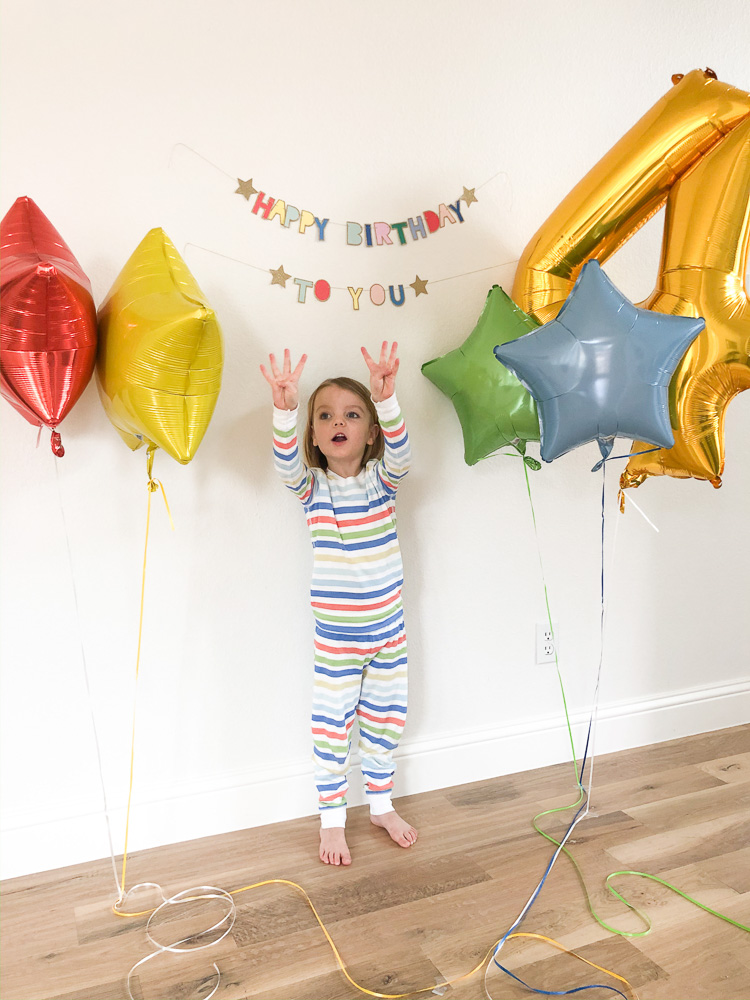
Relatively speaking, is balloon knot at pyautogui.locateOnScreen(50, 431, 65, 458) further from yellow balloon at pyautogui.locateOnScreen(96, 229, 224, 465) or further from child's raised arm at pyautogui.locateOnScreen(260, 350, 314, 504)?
child's raised arm at pyautogui.locateOnScreen(260, 350, 314, 504)

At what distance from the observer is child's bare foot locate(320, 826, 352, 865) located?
1.58m

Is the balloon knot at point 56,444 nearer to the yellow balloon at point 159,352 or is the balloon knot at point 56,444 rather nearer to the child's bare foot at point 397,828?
the yellow balloon at point 159,352

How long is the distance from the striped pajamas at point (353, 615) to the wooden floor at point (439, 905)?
164 millimetres

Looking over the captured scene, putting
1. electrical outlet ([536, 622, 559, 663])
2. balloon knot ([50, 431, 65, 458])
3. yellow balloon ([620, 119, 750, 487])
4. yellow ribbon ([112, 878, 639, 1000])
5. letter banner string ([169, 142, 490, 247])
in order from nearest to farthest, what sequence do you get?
yellow ribbon ([112, 878, 639, 1000]) < balloon knot ([50, 431, 65, 458]) < yellow balloon ([620, 119, 750, 487]) < letter banner string ([169, 142, 490, 247]) < electrical outlet ([536, 622, 559, 663])

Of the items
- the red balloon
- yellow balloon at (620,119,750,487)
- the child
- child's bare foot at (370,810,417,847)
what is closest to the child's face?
the child

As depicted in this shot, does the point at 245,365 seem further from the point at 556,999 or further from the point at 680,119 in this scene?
the point at 556,999

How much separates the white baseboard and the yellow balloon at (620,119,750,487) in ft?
2.54

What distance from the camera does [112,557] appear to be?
160 centimetres

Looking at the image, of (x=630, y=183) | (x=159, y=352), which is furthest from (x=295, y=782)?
(x=630, y=183)

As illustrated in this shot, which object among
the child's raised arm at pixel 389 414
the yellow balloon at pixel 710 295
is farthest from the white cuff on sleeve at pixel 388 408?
the yellow balloon at pixel 710 295

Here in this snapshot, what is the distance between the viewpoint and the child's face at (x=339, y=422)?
1635 mm

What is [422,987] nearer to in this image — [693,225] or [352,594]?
[352,594]

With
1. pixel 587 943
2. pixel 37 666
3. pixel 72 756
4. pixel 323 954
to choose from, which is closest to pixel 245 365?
pixel 37 666

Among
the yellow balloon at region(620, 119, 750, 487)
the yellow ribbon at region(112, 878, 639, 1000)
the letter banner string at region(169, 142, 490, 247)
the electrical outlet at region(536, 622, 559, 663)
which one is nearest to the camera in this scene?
the yellow ribbon at region(112, 878, 639, 1000)
